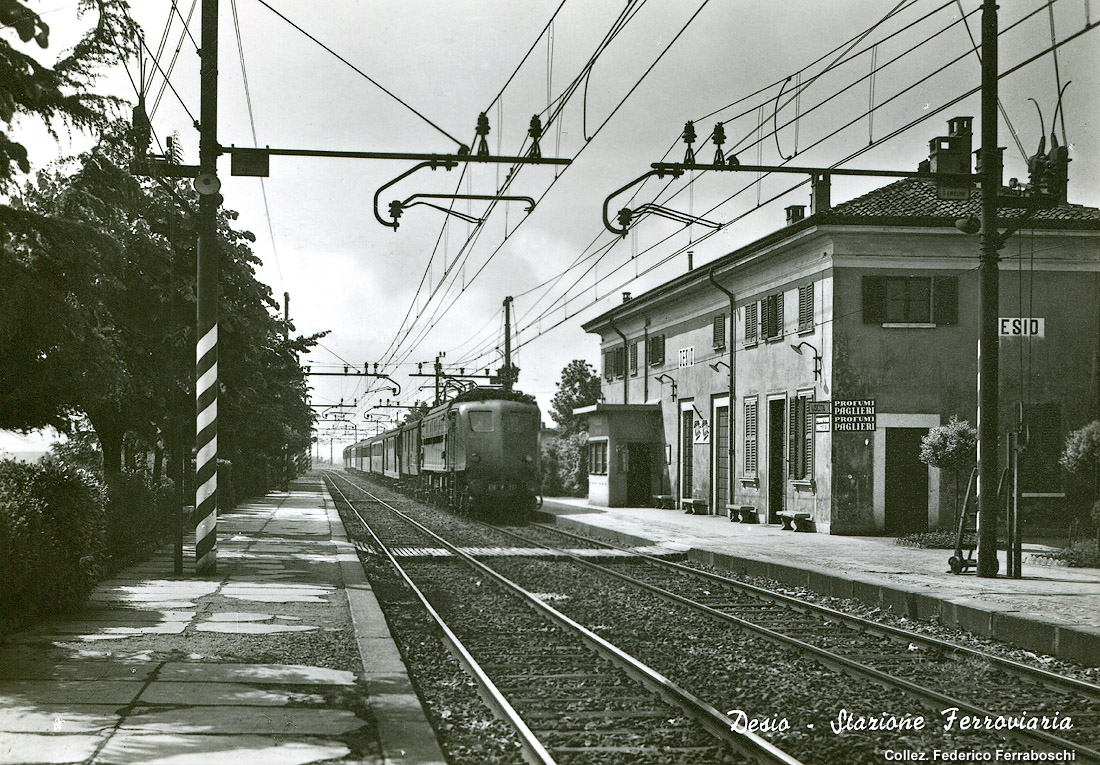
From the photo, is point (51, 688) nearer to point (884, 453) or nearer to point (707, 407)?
point (884, 453)

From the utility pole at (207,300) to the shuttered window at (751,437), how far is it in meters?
16.8

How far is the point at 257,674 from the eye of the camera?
288 inches

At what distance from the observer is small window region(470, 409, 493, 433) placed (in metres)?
29.1

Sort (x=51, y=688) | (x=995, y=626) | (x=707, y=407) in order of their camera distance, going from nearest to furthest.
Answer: (x=51, y=688) → (x=995, y=626) → (x=707, y=407)

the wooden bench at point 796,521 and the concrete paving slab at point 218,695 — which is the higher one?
the concrete paving slab at point 218,695

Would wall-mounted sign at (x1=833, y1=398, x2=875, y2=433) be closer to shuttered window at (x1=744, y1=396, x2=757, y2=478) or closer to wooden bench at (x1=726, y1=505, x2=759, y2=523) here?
wooden bench at (x1=726, y1=505, x2=759, y2=523)

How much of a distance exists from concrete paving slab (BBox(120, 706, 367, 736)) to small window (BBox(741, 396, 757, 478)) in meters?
21.7

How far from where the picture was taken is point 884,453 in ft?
75.4

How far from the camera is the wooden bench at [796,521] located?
→ 23.7 m

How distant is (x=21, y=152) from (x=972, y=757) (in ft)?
20.8

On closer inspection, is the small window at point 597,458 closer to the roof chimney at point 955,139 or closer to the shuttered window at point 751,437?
the shuttered window at point 751,437

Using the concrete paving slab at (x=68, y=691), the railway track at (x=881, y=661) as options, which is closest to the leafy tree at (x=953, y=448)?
the railway track at (x=881, y=661)

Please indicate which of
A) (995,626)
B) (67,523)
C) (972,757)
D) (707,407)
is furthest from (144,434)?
(707,407)

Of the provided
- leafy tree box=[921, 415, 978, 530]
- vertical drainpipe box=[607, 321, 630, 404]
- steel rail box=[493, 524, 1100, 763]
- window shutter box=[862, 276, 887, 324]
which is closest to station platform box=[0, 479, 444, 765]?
steel rail box=[493, 524, 1100, 763]
